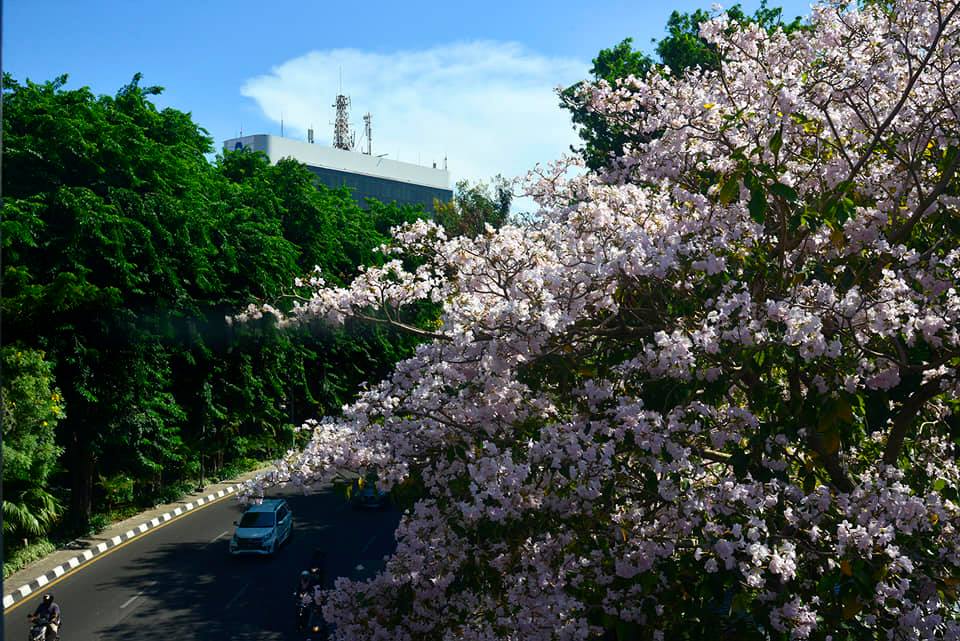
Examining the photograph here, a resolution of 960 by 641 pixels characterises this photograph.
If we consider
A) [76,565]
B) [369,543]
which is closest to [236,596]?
[76,565]

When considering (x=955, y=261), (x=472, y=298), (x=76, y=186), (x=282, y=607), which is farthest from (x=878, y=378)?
(x=76, y=186)

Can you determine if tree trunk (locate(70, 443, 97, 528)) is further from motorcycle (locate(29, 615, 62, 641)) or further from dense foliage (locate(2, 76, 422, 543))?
motorcycle (locate(29, 615, 62, 641))

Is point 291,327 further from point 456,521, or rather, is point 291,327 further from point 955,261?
point 955,261

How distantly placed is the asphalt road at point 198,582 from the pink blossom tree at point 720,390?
10266 mm

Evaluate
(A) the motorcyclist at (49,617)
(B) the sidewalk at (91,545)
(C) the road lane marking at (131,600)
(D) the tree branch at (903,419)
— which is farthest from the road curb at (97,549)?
(D) the tree branch at (903,419)

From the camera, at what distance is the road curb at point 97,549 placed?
60.1 feet

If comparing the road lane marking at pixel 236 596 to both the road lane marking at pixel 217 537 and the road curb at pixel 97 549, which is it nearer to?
the road curb at pixel 97 549

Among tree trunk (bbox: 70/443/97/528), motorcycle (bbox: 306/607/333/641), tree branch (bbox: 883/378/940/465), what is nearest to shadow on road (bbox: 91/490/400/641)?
motorcycle (bbox: 306/607/333/641)

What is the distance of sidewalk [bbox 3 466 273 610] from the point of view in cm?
1884

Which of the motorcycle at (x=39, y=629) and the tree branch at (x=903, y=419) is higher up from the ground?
the tree branch at (x=903, y=419)

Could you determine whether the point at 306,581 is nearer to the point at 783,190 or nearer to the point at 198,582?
the point at 198,582

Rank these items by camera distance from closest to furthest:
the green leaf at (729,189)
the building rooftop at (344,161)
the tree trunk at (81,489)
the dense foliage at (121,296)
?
the green leaf at (729,189)
the dense foliage at (121,296)
the tree trunk at (81,489)
the building rooftop at (344,161)

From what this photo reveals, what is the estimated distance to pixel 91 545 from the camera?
889 inches

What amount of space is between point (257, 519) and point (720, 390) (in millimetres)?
18968
